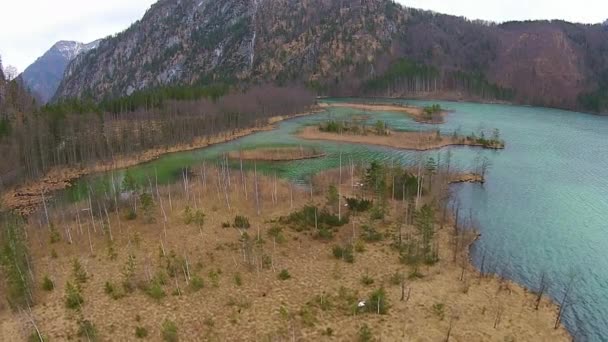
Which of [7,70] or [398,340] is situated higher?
[7,70]

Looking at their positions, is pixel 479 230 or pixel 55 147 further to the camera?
pixel 55 147

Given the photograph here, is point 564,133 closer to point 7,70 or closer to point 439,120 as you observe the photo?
point 439,120

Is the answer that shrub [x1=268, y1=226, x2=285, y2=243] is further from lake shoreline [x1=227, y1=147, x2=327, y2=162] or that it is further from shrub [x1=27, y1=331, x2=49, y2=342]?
lake shoreline [x1=227, y1=147, x2=327, y2=162]

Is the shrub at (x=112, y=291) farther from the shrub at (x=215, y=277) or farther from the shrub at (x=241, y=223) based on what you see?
the shrub at (x=241, y=223)

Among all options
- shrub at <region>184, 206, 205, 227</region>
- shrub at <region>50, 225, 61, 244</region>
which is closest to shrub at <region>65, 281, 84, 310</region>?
shrub at <region>50, 225, 61, 244</region>

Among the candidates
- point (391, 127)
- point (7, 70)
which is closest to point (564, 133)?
point (391, 127)

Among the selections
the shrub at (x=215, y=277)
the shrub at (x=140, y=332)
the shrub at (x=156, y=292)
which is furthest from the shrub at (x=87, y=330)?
the shrub at (x=215, y=277)
